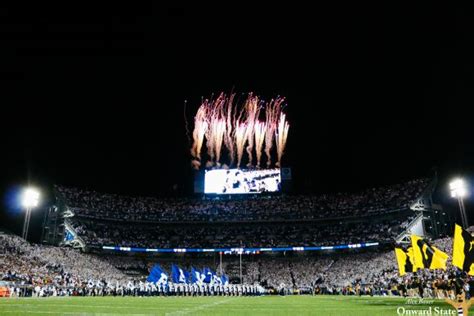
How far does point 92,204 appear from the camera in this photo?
7494 centimetres

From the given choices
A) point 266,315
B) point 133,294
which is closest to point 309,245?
Answer: point 133,294

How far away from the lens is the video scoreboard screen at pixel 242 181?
238ft

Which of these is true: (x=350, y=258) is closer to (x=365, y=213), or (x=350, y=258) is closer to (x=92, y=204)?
(x=365, y=213)

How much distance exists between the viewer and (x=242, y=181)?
2884 inches

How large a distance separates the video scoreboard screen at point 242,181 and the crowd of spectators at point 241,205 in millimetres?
5303

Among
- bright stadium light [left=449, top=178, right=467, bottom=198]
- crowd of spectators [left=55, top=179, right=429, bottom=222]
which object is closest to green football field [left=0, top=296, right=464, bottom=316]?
bright stadium light [left=449, top=178, right=467, bottom=198]

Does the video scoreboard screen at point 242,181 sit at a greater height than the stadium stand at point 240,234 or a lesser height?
greater

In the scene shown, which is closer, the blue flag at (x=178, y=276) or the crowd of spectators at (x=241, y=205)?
the blue flag at (x=178, y=276)

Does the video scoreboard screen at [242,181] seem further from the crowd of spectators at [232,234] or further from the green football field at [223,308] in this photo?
the green football field at [223,308]

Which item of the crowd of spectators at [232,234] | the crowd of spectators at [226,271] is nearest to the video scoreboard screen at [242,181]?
the crowd of spectators at [232,234]

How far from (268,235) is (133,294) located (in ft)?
107

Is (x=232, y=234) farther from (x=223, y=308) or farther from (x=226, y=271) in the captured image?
(x=223, y=308)

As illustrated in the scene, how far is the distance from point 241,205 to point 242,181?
7.04m

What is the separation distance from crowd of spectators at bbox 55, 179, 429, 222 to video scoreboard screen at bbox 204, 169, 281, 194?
5303mm
